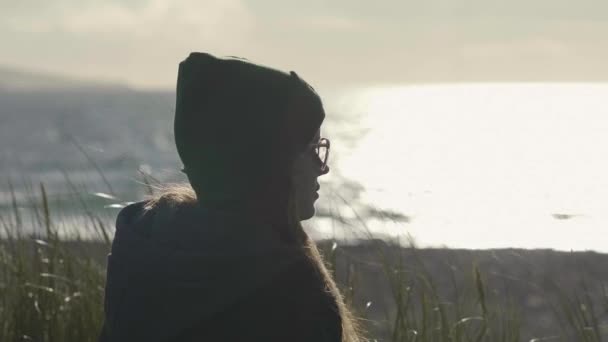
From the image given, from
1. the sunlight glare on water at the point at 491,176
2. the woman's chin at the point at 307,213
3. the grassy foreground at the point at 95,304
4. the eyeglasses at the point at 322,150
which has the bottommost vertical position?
the grassy foreground at the point at 95,304

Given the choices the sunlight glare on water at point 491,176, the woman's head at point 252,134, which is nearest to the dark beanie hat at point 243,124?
the woman's head at point 252,134

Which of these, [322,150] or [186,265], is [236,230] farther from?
[322,150]

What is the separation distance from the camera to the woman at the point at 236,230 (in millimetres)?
2125

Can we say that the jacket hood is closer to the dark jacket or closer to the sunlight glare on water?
the dark jacket

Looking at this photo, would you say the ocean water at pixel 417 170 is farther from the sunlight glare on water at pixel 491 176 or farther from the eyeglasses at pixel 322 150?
the eyeglasses at pixel 322 150

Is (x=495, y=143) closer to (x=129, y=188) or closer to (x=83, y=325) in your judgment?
(x=129, y=188)

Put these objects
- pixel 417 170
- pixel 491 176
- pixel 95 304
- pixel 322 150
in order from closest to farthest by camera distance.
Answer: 1. pixel 322 150
2. pixel 95 304
3. pixel 491 176
4. pixel 417 170

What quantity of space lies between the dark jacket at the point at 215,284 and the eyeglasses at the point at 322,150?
0.59 feet

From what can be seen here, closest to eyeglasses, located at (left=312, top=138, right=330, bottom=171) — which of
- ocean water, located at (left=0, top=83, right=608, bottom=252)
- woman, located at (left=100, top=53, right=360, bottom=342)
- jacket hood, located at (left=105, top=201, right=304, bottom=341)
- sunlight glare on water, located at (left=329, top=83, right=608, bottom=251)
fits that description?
woman, located at (left=100, top=53, right=360, bottom=342)

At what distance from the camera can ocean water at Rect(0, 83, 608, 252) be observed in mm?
11513

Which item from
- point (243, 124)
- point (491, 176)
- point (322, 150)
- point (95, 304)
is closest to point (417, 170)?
point (491, 176)

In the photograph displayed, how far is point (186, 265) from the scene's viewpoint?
2.17 m

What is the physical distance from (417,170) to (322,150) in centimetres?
2586

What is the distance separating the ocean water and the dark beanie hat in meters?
1.41
